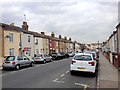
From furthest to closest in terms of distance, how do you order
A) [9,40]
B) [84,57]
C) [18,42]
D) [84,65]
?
[18,42] → [9,40] → [84,57] → [84,65]

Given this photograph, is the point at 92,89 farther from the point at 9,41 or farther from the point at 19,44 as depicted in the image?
the point at 19,44

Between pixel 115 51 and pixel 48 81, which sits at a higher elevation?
pixel 115 51

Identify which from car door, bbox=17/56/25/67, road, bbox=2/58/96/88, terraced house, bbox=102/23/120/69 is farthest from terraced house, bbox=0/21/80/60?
terraced house, bbox=102/23/120/69

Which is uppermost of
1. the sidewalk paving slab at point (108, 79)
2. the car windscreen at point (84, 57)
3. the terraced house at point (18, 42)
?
the terraced house at point (18, 42)

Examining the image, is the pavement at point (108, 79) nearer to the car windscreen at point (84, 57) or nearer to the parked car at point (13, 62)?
the car windscreen at point (84, 57)

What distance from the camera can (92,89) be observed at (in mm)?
10023

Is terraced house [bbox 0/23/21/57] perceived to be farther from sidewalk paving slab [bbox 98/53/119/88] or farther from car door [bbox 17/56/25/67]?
sidewalk paving slab [bbox 98/53/119/88]

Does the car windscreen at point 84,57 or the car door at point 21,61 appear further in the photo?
the car door at point 21,61

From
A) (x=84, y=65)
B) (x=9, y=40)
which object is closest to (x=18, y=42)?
(x=9, y=40)

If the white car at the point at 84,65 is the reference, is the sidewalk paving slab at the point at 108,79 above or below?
below

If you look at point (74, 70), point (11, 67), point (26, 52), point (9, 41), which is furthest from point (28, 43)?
point (74, 70)

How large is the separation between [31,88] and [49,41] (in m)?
41.5

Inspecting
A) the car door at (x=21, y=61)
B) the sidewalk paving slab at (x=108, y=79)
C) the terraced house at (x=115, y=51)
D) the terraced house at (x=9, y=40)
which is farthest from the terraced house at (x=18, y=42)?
the sidewalk paving slab at (x=108, y=79)

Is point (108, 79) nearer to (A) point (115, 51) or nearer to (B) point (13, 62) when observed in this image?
(B) point (13, 62)
